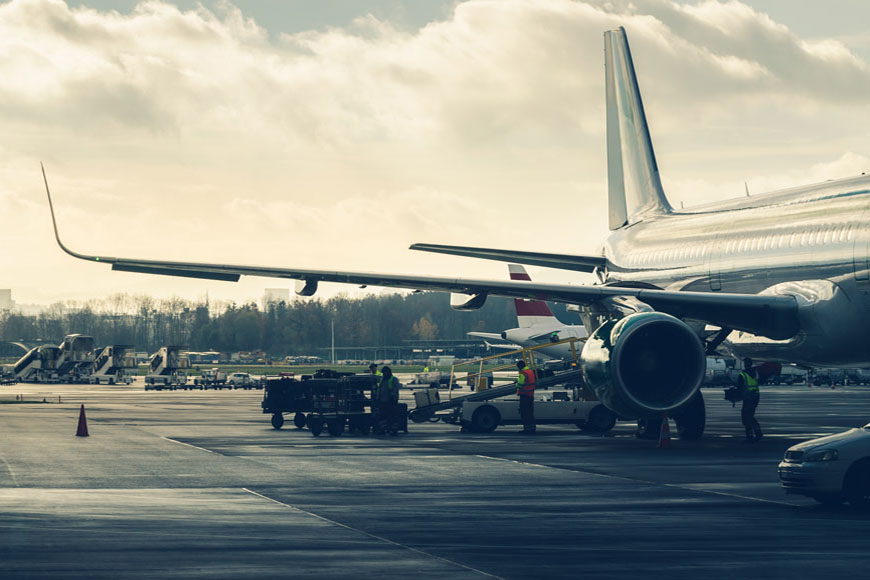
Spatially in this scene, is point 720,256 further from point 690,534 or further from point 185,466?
point 690,534

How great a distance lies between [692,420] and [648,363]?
188 inches

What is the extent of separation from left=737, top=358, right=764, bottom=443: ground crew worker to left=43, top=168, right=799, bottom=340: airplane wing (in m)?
2.04

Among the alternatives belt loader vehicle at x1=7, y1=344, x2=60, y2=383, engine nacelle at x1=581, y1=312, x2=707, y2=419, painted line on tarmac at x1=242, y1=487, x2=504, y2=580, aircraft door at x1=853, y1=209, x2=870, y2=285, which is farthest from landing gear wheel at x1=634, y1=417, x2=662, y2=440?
belt loader vehicle at x1=7, y1=344, x2=60, y2=383

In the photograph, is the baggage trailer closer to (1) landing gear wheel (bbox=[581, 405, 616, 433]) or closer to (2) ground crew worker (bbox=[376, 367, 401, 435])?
(2) ground crew worker (bbox=[376, 367, 401, 435])

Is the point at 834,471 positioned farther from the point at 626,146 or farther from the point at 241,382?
the point at 241,382

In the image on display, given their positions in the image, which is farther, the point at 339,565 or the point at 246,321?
the point at 246,321

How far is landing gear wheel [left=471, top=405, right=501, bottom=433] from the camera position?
3109 centimetres

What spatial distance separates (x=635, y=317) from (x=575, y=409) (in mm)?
7781

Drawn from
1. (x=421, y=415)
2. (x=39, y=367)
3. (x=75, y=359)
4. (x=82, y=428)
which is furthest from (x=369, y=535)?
(x=39, y=367)

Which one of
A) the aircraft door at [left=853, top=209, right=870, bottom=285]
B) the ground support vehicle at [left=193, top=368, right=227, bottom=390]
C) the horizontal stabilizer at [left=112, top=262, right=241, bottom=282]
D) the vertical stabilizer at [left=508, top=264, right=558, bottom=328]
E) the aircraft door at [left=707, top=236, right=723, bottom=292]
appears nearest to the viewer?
the aircraft door at [left=853, top=209, right=870, bottom=285]

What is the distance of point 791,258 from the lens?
2450 centimetres

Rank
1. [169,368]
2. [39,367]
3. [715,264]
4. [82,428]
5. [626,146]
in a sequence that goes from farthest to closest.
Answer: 1. [39,367]
2. [169,368]
3. [626,146]
4. [82,428]
5. [715,264]

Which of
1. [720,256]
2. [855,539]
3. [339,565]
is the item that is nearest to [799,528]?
[855,539]

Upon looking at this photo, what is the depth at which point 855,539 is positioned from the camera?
12.7m
